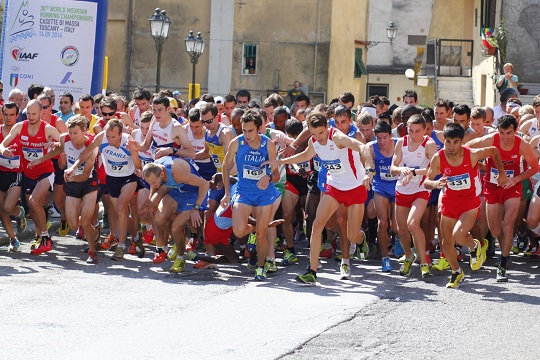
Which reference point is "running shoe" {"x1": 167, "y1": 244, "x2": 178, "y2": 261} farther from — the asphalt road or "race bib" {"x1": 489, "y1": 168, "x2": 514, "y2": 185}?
"race bib" {"x1": 489, "y1": 168, "x2": 514, "y2": 185}

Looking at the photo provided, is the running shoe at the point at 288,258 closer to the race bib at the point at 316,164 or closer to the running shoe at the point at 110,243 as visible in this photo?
the race bib at the point at 316,164

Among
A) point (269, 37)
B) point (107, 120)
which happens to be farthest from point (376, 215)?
point (269, 37)

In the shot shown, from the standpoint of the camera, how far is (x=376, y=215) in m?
13.9

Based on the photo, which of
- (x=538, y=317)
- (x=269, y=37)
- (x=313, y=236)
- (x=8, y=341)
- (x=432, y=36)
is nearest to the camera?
(x=8, y=341)

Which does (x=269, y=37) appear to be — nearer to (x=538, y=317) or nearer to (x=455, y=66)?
(x=455, y=66)

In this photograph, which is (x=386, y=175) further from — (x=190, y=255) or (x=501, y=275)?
(x=190, y=255)

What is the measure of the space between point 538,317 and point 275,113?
6.12m

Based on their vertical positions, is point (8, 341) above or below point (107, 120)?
below

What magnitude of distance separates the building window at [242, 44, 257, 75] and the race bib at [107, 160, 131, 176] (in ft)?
102

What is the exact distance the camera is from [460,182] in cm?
1162

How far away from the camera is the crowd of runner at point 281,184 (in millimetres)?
11906

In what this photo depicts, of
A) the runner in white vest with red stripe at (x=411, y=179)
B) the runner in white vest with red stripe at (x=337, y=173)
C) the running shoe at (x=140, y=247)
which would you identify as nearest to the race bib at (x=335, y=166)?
the runner in white vest with red stripe at (x=337, y=173)

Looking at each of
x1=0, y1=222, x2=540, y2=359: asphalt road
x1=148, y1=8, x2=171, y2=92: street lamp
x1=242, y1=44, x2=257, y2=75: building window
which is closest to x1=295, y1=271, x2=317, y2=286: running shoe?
x1=0, y1=222, x2=540, y2=359: asphalt road

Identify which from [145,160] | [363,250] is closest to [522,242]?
[363,250]
